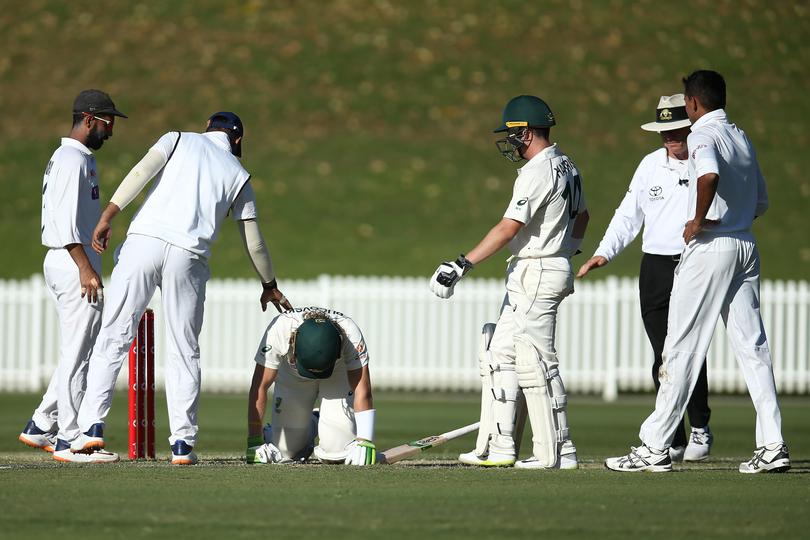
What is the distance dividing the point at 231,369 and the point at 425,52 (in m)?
23.1

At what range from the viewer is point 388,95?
3891 cm

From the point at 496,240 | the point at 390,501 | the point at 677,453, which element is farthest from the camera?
the point at 677,453

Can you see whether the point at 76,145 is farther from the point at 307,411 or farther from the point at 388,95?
the point at 388,95

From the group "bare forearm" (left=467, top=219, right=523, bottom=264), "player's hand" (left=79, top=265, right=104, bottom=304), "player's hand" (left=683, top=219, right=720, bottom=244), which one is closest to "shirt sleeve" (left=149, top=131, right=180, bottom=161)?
"player's hand" (left=79, top=265, right=104, bottom=304)

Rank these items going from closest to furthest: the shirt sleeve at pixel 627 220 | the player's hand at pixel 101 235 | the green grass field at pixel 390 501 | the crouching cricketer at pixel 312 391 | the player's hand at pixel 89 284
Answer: the green grass field at pixel 390 501 → the player's hand at pixel 101 235 → the crouching cricketer at pixel 312 391 → the player's hand at pixel 89 284 → the shirt sleeve at pixel 627 220

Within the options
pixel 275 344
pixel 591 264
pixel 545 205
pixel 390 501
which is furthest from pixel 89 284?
pixel 591 264

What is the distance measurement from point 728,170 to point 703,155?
0.32 meters

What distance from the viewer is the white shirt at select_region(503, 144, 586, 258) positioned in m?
8.05

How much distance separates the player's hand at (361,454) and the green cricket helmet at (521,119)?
1907 mm

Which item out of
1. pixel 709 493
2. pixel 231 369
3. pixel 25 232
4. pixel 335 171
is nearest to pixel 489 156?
pixel 335 171

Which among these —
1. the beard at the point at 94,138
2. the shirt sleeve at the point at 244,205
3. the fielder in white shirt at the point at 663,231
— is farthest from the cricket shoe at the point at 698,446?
the beard at the point at 94,138

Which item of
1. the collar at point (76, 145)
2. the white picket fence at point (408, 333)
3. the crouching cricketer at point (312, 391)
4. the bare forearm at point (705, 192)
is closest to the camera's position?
the bare forearm at point (705, 192)

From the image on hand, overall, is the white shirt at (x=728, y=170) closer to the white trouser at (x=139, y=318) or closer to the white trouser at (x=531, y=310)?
the white trouser at (x=531, y=310)

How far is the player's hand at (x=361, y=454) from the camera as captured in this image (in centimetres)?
828
